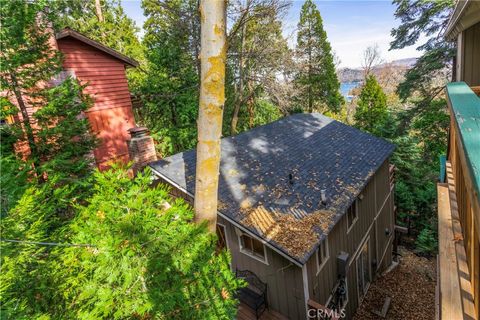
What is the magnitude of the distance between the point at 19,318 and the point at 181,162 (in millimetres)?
6430

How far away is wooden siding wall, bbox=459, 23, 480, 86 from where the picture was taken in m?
3.52

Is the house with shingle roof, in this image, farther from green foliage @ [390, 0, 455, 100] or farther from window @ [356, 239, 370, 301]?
green foliage @ [390, 0, 455, 100]

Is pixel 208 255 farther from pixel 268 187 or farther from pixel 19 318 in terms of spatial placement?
pixel 268 187

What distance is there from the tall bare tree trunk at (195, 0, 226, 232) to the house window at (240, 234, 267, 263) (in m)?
3.58

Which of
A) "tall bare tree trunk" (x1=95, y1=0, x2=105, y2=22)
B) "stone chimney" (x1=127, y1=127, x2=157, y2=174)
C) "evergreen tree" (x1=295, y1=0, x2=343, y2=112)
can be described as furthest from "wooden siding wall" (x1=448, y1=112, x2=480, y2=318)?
"tall bare tree trunk" (x1=95, y1=0, x2=105, y2=22)

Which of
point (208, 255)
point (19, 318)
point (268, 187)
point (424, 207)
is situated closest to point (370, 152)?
point (268, 187)

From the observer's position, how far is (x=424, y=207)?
50.6ft

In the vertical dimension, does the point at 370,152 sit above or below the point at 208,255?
below

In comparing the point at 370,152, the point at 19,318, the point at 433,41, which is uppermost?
the point at 433,41

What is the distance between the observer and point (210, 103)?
342 cm

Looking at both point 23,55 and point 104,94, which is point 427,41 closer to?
point 104,94

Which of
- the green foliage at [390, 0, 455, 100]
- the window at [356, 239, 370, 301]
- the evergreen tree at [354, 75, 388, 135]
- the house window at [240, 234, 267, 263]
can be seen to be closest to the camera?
the house window at [240, 234, 267, 263]

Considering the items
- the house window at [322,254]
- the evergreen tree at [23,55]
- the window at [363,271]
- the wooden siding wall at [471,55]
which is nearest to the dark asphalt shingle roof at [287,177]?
the house window at [322,254]

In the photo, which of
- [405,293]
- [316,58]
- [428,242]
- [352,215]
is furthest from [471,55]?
[316,58]
